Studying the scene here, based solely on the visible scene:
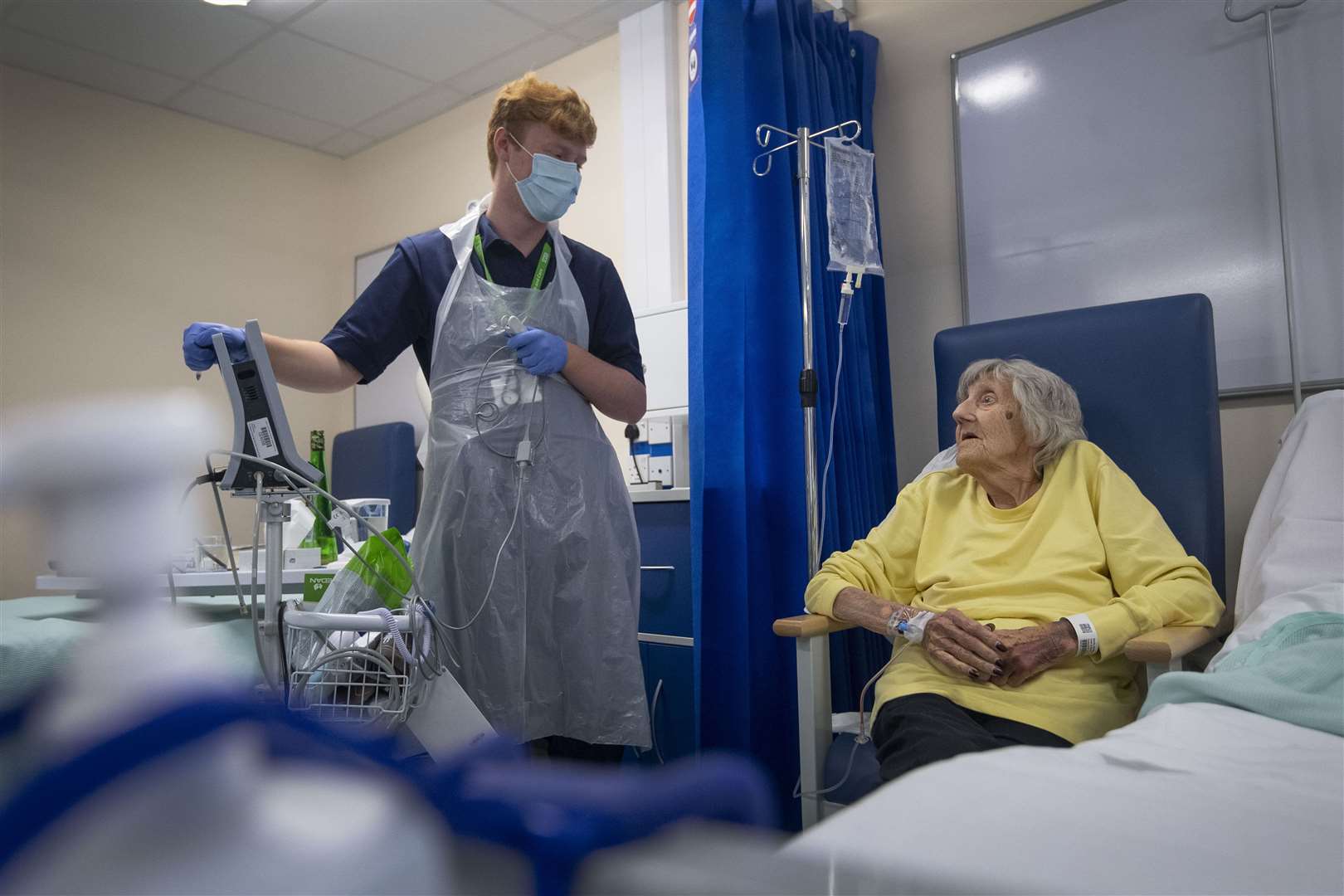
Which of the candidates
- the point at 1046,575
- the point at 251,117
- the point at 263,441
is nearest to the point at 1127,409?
the point at 1046,575

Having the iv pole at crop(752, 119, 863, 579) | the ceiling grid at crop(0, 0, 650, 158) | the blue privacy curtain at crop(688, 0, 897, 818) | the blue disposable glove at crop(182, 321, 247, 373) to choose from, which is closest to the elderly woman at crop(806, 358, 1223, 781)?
the iv pole at crop(752, 119, 863, 579)

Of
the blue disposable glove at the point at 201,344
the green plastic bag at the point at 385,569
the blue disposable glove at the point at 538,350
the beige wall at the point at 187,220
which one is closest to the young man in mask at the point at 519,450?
the blue disposable glove at the point at 538,350

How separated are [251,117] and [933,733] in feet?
12.9

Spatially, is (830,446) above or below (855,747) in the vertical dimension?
above

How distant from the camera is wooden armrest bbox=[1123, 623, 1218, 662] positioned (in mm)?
1264

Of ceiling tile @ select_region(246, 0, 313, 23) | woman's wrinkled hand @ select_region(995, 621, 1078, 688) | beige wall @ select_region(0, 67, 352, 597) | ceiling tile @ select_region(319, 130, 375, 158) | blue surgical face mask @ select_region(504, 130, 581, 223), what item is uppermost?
ceiling tile @ select_region(319, 130, 375, 158)

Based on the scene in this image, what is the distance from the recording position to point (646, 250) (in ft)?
10.4

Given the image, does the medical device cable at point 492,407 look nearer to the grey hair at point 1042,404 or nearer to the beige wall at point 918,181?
the grey hair at point 1042,404

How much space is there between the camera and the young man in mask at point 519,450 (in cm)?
161

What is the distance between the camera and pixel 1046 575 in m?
1.52

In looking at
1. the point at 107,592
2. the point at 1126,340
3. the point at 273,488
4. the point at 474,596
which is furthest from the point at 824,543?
the point at 107,592

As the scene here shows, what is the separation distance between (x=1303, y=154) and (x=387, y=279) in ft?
6.57

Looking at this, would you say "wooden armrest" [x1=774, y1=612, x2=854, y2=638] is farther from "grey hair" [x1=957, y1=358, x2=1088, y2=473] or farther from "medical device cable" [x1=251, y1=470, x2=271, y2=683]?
"medical device cable" [x1=251, y1=470, x2=271, y2=683]

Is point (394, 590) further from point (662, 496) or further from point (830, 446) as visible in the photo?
point (830, 446)
